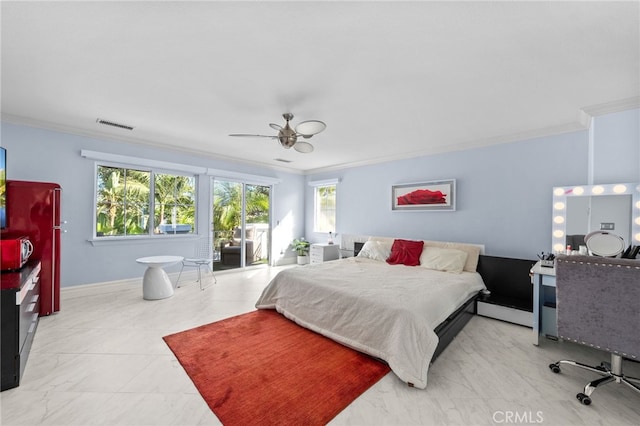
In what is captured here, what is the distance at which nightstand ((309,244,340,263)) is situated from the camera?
18.4ft

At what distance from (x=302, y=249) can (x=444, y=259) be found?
3.53 metres

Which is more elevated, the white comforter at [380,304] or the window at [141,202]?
the window at [141,202]

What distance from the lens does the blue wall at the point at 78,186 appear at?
3.41 m

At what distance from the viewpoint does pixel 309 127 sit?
257 cm

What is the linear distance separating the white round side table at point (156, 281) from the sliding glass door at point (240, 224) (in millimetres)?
1493

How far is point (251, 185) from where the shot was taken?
5852mm

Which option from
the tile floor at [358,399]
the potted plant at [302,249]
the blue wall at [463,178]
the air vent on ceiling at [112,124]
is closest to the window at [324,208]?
the potted plant at [302,249]

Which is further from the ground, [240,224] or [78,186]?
[78,186]

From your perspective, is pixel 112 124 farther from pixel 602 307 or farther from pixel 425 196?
pixel 602 307

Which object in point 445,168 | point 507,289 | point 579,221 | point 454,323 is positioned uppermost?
point 445,168

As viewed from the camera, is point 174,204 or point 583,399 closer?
point 583,399

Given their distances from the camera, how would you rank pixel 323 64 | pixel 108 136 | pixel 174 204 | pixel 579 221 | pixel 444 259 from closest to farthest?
pixel 323 64 → pixel 579 221 → pixel 444 259 → pixel 108 136 → pixel 174 204

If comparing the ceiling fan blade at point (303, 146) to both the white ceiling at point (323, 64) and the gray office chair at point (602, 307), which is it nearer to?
the white ceiling at point (323, 64)

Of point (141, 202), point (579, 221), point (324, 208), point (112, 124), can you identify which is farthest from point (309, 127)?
point (324, 208)
